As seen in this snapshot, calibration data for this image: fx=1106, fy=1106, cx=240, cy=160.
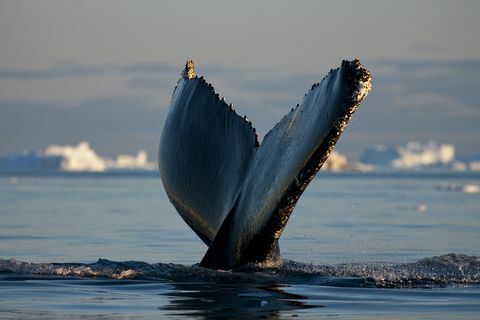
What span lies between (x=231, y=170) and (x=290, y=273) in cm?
145

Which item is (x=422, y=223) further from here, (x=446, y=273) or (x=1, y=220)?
(x=446, y=273)

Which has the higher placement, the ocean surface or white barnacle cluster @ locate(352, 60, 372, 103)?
white barnacle cluster @ locate(352, 60, 372, 103)

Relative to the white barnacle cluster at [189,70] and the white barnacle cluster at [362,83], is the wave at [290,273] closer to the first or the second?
the white barnacle cluster at [189,70]

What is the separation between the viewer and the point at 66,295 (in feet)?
28.7

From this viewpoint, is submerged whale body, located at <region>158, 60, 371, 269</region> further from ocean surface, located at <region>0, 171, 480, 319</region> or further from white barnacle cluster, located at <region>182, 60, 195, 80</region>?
ocean surface, located at <region>0, 171, 480, 319</region>

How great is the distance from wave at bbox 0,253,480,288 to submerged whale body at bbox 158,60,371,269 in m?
0.14

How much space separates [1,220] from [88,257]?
331 inches

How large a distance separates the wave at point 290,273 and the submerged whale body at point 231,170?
14cm

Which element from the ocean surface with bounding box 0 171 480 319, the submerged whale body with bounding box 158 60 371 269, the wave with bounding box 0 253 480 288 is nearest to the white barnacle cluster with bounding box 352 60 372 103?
the submerged whale body with bounding box 158 60 371 269

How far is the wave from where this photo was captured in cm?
955

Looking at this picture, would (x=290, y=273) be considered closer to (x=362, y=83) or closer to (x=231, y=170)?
(x=231, y=170)

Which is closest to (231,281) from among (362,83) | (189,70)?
(189,70)

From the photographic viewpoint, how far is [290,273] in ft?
32.8

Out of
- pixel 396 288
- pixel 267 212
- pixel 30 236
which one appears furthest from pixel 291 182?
pixel 30 236
